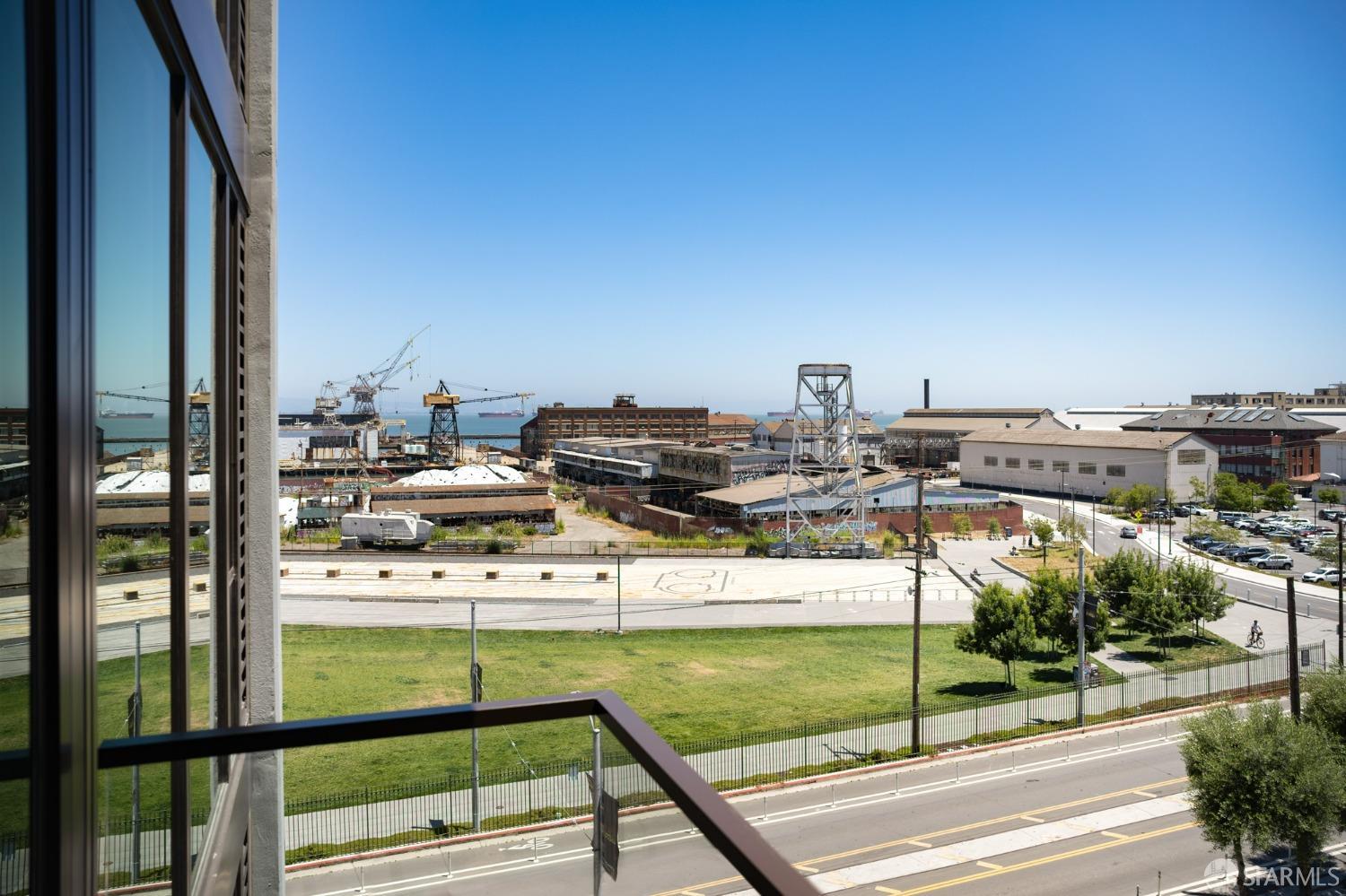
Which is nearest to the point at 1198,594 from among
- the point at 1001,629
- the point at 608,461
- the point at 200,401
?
the point at 1001,629

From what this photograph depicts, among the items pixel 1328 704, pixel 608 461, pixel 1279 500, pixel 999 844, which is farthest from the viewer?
pixel 608 461

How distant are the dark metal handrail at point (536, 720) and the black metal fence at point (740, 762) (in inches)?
2.5

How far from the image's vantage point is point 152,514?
1734 mm

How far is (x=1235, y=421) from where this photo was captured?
61.0 metres

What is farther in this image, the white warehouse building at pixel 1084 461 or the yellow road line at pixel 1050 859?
the white warehouse building at pixel 1084 461

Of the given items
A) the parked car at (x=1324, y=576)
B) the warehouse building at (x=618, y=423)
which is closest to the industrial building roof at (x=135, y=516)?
the parked car at (x=1324, y=576)

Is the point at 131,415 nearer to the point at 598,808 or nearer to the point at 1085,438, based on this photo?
the point at 598,808

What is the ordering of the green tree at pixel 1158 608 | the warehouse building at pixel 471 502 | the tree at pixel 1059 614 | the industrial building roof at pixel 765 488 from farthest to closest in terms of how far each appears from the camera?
the warehouse building at pixel 471 502 → the industrial building roof at pixel 765 488 → the green tree at pixel 1158 608 → the tree at pixel 1059 614

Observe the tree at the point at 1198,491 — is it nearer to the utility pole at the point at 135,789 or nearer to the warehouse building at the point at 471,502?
the warehouse building at the point at 471,502

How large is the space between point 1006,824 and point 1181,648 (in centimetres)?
1314

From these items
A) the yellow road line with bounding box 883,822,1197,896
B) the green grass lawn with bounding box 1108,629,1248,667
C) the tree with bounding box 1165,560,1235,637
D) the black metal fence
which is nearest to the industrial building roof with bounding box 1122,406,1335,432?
the green grass lawn with bounding box 1108,629,1248,667

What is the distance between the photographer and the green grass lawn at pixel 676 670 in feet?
59.3

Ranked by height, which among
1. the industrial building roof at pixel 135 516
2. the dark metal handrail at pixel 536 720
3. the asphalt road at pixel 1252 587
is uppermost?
the industrial building roof at pixel 135 516

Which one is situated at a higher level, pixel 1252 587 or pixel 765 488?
pixel 765 488
